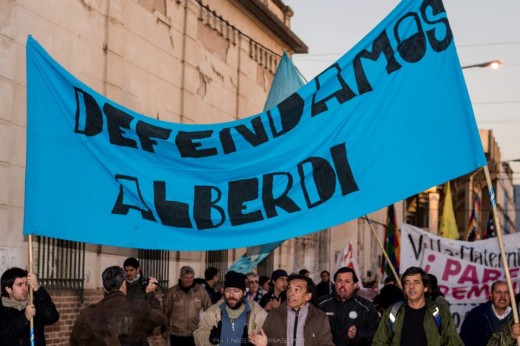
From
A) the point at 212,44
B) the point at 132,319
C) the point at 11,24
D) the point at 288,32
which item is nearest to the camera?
the point at 132,319

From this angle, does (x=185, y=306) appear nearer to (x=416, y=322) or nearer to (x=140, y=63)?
(x=140, y=63)

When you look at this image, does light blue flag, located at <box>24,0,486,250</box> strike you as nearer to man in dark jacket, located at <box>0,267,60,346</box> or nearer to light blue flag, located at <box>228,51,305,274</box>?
man in dark jacket, located at <box>0,267,60,346</box>

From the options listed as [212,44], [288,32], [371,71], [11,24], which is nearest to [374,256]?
[288,32]

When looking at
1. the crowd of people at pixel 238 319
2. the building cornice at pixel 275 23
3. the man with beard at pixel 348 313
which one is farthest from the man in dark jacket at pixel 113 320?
the building cornice at pixel 275 23

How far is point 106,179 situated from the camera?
10.4m

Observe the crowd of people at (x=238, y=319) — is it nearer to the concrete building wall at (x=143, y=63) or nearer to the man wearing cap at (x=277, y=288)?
the man wearing cap at (x=277, y=288)

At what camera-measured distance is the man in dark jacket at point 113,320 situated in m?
9.22

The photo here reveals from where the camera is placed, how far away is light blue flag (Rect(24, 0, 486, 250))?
1009 centimetres

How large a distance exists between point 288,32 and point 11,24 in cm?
1487

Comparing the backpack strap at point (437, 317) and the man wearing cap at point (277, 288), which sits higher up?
the man wearing cap at point (277, 288)

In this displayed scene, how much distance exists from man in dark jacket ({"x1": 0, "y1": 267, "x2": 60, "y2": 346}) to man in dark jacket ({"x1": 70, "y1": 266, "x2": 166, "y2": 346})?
649 millimetres

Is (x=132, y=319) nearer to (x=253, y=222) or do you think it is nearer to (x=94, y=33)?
(x=253, y=222)

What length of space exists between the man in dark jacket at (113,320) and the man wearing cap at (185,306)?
6.82 m

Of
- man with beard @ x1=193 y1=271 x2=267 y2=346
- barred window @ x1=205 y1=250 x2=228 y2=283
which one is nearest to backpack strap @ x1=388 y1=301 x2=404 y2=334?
man with beard @ x1=193 y1=271 x2=267 y2=346
